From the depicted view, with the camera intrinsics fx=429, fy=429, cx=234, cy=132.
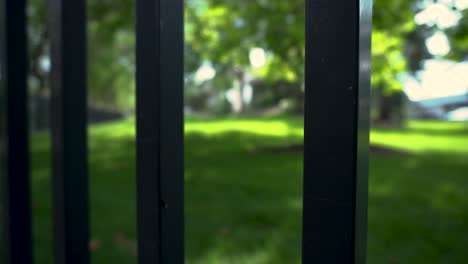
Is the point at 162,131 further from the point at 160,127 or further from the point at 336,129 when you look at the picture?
the point at 336,129

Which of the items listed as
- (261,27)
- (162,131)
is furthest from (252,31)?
(162,131)

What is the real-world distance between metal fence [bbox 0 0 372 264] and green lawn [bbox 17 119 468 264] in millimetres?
1574

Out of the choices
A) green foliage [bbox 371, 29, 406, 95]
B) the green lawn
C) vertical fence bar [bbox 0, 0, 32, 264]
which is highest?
green foliage [bbox 371, 29, 406, 95]

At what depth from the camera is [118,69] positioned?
2617 cm

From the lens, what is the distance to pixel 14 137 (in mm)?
1491

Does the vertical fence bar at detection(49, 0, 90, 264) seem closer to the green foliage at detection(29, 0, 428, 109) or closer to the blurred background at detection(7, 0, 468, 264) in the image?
the blurred background at detection(7, 0, 468, 264)

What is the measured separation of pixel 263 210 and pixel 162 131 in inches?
127

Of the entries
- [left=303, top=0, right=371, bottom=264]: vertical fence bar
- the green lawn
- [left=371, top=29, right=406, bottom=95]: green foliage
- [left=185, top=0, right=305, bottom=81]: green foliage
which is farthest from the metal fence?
[left=371, top=29, right=406, bottom=95]: green foliage

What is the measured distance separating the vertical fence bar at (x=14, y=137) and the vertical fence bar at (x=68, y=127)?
32cm

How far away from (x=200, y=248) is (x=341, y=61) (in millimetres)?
2529

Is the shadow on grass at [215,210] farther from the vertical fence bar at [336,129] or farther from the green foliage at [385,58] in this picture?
the green foliage at [385,58]

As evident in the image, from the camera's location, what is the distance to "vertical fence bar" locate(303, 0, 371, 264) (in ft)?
2.20

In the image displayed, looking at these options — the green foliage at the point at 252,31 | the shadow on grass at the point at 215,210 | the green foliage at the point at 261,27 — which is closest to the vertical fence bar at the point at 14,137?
the shadow on grass at the point at 215,210

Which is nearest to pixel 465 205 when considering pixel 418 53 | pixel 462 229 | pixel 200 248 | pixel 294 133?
pixel 462 229
